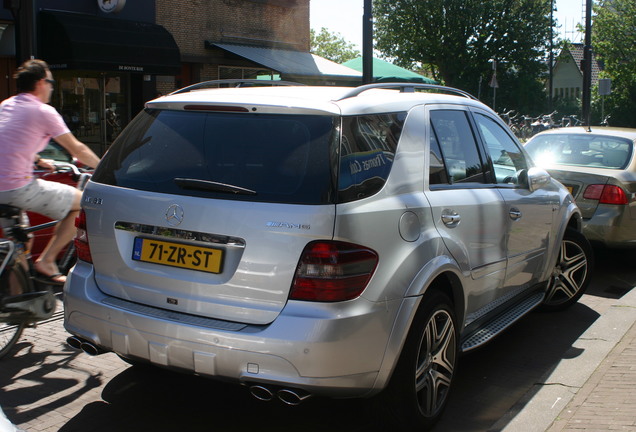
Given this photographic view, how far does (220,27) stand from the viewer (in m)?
22.6

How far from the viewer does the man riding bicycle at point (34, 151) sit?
16.3 feet

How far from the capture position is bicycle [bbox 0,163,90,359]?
4.62 metres

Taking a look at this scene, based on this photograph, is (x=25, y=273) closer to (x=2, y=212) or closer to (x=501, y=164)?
(x=2, y=212)

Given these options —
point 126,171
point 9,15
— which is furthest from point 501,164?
point 9,15

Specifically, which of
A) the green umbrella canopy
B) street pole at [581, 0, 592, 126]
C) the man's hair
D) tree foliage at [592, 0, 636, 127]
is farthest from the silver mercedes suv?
tree foliage at [592, 0, 636, 127]

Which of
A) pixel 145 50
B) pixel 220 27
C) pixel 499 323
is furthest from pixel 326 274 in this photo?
pixel 220 27

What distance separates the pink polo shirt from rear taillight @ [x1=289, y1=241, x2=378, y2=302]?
97.8 inches

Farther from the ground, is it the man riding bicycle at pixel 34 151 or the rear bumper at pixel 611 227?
the man riding bicycle at pixel 34 151

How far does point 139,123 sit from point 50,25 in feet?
46.1

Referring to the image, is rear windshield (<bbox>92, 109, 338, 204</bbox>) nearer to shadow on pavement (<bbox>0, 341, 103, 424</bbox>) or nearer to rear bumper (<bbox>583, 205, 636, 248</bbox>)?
shadow on pavement (<bbox>0, 341, 103, 424</bbox>)

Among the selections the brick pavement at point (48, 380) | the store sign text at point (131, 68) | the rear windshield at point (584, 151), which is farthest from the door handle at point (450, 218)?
the store sign text at point (131, 68)

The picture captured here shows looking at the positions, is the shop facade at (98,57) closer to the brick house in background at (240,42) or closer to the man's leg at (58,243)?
the brick house in background at (240,42)

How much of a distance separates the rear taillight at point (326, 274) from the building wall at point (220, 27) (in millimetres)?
18453

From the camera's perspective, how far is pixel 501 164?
5203mm
